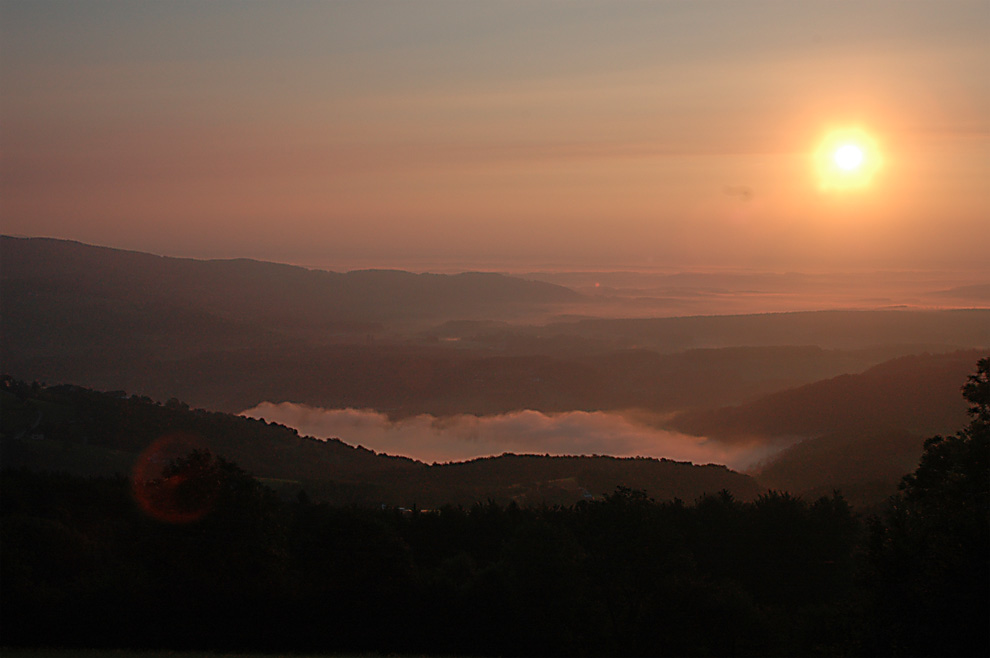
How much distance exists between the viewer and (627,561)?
2584 centimetres

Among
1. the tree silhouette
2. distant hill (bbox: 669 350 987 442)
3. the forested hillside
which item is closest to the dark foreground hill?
distant hill (bbox: 669 350 987 442)

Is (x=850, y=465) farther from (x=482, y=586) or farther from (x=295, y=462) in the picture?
(x=482, y=586)

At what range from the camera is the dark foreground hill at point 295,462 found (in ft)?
250

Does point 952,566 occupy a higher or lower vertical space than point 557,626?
higher

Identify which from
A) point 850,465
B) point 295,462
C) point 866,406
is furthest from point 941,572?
point 866,406

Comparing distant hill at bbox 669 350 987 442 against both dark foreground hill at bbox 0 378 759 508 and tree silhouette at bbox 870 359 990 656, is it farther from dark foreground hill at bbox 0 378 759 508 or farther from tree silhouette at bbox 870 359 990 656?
tree silhouette at bbox 870 359 990 656

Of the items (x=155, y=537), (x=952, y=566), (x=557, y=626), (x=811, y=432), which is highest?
(x=811, y=432)

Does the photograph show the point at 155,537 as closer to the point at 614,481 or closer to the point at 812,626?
the point at 812,626

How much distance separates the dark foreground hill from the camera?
76.3 m

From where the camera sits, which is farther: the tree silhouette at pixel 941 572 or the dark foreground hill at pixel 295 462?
the dark foreground hill at pixel 295 462

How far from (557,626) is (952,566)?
10.7 meters

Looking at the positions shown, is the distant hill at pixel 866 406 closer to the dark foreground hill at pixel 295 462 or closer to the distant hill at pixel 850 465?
the distant hill at pixel 850 465

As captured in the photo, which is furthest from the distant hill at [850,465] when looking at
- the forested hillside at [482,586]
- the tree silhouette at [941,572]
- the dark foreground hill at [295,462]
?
the tree silhouette at [941,572]

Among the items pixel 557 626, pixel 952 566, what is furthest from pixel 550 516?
pixel 952 566
